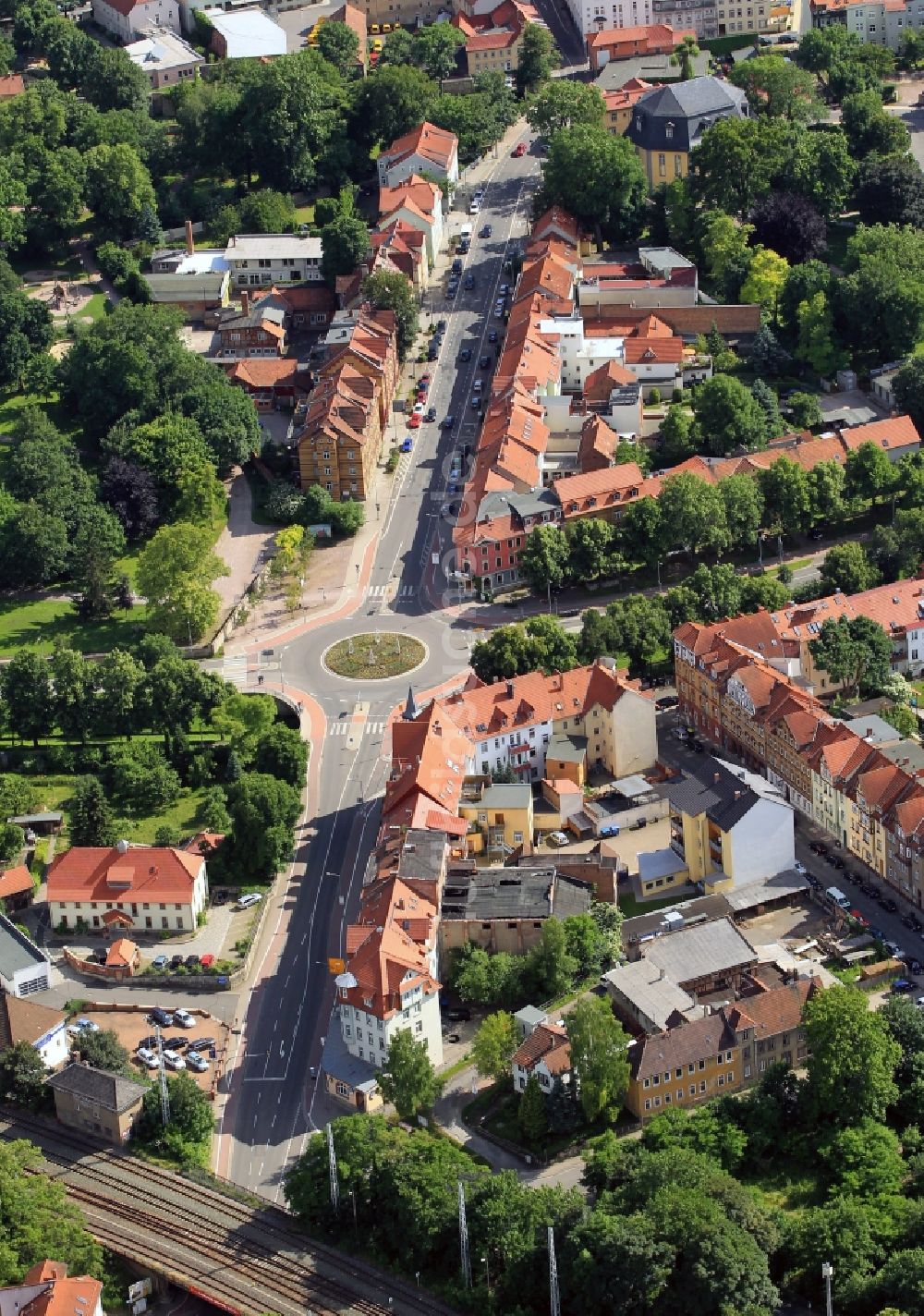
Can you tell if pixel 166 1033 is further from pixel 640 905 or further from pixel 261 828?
pixel 640 905

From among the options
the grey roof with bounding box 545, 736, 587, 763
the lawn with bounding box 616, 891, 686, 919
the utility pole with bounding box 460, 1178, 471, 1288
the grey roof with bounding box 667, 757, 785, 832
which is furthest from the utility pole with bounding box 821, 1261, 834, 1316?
the grey roof with bounding box 545, 736, 587, 763

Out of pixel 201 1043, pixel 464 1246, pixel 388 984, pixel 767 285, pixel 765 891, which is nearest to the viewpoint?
pixel 464 1246

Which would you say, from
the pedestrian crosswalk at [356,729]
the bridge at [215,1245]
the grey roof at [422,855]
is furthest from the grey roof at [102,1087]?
the pedestrian crosswalk at [356,729]

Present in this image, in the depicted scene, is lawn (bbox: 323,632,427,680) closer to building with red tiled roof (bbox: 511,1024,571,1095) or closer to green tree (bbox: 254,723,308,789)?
green tree (bbox: 254,723,308,789)

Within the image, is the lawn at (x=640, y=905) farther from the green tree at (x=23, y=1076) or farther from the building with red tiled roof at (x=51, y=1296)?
the building with red tiled roof at (x=51, y=1296)

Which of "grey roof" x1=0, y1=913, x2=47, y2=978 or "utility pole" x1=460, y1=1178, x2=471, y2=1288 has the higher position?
"utility pole" x1=460, y1=1178, x2=471, y2=1288

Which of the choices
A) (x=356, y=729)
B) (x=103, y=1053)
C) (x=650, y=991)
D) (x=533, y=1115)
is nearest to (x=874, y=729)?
(x=650, y=991)
